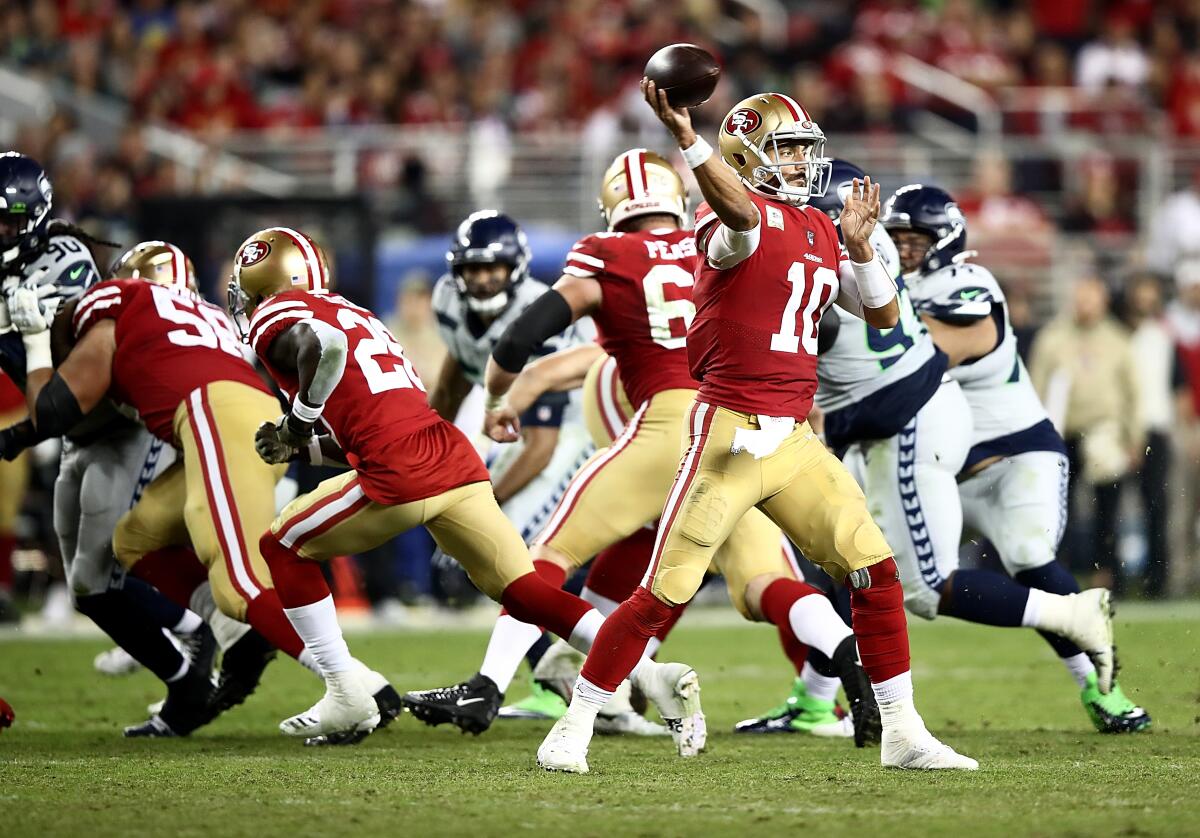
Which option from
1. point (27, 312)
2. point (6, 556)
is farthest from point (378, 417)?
point (6, 556)

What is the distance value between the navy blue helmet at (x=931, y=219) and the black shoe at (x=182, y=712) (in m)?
2.99

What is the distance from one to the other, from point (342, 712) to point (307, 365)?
1.17 metres

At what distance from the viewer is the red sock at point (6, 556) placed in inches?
464

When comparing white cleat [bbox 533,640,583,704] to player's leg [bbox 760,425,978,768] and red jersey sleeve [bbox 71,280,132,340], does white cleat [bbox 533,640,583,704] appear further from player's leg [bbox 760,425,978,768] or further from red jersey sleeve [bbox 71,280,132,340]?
red jersey sleeve [bbox 71,280,132,340]

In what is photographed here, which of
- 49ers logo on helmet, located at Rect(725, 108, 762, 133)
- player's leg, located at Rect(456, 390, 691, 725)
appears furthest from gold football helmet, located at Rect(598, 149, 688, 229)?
49ers logo on helmet, located at Rect(725, 108, 762, 133)

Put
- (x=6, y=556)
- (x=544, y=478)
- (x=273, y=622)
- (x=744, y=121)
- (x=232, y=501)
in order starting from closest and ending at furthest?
(x=744, y=121), (x=273, y=622), (x=232, y=501), (x=544, y=478), (x=6, y=556)

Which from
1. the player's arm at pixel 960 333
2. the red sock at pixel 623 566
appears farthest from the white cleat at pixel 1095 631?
the red sock at pixel 623 566

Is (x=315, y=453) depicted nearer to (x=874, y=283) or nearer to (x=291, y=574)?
(x=291, y=574)

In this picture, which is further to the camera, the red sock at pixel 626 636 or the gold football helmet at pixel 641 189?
the gold football helmet at pixel 641 189

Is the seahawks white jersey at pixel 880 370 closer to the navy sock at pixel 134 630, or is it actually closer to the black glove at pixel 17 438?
the navy sock at pixel 134 630

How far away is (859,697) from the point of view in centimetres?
596

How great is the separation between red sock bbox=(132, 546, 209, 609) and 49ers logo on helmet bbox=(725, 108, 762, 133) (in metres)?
2.92

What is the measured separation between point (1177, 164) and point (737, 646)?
6.88 m

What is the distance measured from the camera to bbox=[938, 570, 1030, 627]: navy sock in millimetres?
6410
